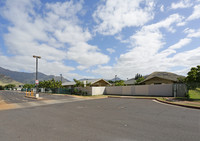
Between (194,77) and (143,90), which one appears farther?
(143,90)

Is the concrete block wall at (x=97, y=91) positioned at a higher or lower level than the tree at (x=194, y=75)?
lower

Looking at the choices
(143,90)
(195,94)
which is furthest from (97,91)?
(195,94)

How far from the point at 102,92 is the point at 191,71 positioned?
19390mm

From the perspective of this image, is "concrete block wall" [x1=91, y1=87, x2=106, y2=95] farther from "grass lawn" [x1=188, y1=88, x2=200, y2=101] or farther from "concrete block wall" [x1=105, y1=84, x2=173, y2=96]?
"grass lawn" [x1=188, y1=88, x2=200, y2=101]

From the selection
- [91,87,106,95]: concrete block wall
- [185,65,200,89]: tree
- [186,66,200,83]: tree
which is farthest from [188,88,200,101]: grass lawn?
[91,87,106,95]: concrete block wall

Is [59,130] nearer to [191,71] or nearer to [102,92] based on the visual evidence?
[191,71]

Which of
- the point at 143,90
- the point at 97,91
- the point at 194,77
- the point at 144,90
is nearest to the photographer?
the point at 194,77

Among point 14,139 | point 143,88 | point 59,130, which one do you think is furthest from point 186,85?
point 14,139

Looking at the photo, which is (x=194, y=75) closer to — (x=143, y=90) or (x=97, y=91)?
(x=143, y=90)

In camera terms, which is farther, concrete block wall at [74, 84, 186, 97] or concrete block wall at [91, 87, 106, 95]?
concrete block wall at [91, 87, 106, 95]

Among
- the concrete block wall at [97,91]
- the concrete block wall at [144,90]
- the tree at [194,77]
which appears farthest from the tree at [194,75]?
the concrete block wall at [97,91]

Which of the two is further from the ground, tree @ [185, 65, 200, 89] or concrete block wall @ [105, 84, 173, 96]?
tree @ [185, 65, 200, 89]

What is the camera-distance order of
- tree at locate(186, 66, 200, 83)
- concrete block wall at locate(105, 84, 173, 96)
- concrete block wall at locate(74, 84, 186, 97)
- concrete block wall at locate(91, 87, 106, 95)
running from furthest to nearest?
concrete block wall at locate(91, 87, 106, 95) < concrete block wall at locate(105, 84, 173, 96) < concrete block wall at locate(74, 84, 186, 97) < tree at locate(186, 66, 200, 83)

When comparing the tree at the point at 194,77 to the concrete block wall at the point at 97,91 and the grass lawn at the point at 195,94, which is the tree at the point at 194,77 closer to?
the grass lawn at the point at 195,94
